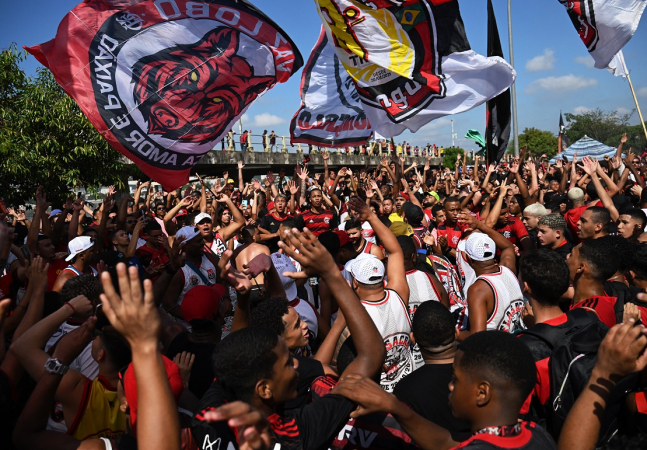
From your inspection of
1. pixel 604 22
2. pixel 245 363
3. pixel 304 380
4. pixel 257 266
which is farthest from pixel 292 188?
pixel 245 363

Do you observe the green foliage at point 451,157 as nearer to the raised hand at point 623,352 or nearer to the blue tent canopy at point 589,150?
the blue tent canopy at point 589,150

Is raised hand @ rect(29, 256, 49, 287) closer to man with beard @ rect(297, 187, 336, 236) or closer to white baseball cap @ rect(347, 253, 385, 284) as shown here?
white baseball cap @ rect(347, 253, 385, 284)

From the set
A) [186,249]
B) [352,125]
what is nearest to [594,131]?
[352,125]

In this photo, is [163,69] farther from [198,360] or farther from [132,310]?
[132,310]

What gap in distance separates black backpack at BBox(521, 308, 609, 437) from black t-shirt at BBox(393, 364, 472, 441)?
0.44 m

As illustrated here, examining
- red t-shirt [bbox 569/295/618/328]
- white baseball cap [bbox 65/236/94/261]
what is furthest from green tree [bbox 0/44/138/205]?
red t-shirt [bbox 569/295/618/328]

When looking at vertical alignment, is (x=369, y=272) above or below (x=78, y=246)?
below

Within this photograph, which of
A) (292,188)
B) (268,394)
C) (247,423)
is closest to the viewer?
(247,423)

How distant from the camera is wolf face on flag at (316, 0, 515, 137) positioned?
20.4 feet

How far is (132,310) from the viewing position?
5.47ft

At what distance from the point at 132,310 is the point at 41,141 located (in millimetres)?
13747

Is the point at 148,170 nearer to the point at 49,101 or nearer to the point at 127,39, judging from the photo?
the point at 127,39

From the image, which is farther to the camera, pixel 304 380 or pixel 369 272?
pixel 369 272

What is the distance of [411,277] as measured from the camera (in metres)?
4.53
